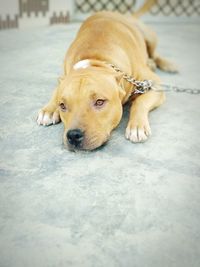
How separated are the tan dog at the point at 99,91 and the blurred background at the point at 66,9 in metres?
2.45

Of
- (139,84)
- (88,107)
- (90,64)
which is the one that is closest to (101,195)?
(88,107)

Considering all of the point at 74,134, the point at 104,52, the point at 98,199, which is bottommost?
the point at 98,199

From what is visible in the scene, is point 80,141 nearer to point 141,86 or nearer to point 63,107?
point 63,107

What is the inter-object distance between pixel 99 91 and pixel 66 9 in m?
4.28

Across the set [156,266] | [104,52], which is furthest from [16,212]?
[104,52]

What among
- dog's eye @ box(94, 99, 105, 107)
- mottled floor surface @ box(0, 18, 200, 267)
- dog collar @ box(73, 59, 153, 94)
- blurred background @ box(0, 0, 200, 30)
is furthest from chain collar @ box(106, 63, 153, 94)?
blurred background @ box(0, 0, 200, 30)

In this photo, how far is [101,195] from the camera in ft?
6.07

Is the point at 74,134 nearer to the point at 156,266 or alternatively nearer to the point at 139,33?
the point at 156,266

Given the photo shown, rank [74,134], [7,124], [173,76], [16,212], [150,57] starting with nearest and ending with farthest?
[16,212] < [74,134] < [7,124] < [173,76] < [150,57]

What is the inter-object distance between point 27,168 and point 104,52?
3.73ft

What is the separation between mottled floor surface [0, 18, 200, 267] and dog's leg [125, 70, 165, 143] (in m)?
0.06

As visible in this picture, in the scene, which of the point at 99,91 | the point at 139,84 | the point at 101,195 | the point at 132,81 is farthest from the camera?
the point at 139,84

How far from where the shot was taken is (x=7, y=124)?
2594 mm

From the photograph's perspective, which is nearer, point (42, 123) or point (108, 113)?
point (108, 113)
